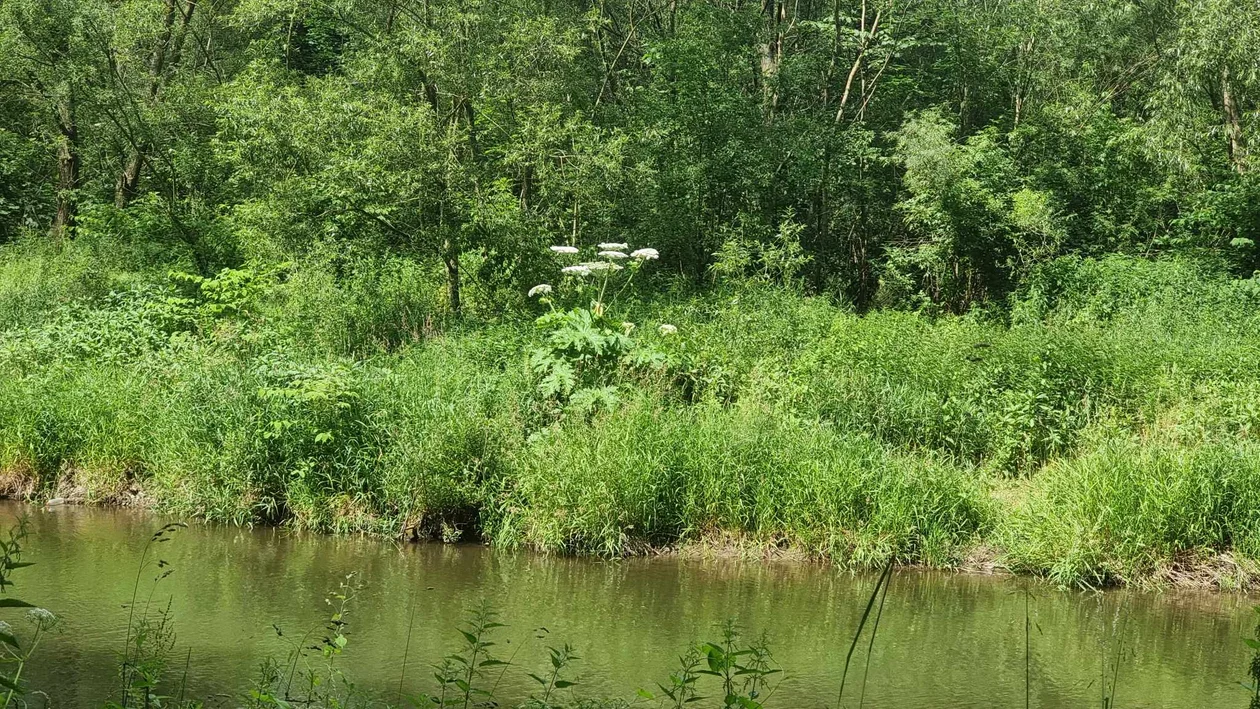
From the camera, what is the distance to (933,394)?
37.1 ft

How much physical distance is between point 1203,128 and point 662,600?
15.1m

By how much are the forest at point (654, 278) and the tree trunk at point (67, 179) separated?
100 mm

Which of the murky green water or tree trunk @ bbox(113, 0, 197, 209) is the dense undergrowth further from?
tree trunk @ bbox(113, 0, 197, 209)

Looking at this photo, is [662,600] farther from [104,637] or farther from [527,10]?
[527,10]

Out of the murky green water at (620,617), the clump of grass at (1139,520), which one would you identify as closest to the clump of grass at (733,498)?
the murky green water at (620,617)

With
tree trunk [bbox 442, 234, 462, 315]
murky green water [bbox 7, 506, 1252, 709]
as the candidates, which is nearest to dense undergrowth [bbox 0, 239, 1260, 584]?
murky green water [bbox 7, 506, 1252, 709]

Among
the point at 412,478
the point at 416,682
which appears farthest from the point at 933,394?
the point at 416,682

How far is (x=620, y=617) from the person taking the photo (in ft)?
25.8

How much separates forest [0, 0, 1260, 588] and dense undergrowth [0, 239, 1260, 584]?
0.04 metres

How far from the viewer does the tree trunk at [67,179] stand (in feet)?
64.0

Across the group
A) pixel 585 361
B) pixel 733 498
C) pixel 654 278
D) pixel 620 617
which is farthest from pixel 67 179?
pixel 620 617

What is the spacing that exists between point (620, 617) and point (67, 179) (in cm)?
1744

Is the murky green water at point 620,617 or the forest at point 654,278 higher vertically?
the forest at point 654,278

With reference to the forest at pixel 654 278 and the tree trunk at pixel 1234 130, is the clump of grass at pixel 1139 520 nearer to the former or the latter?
the forest at pixel 654 278
